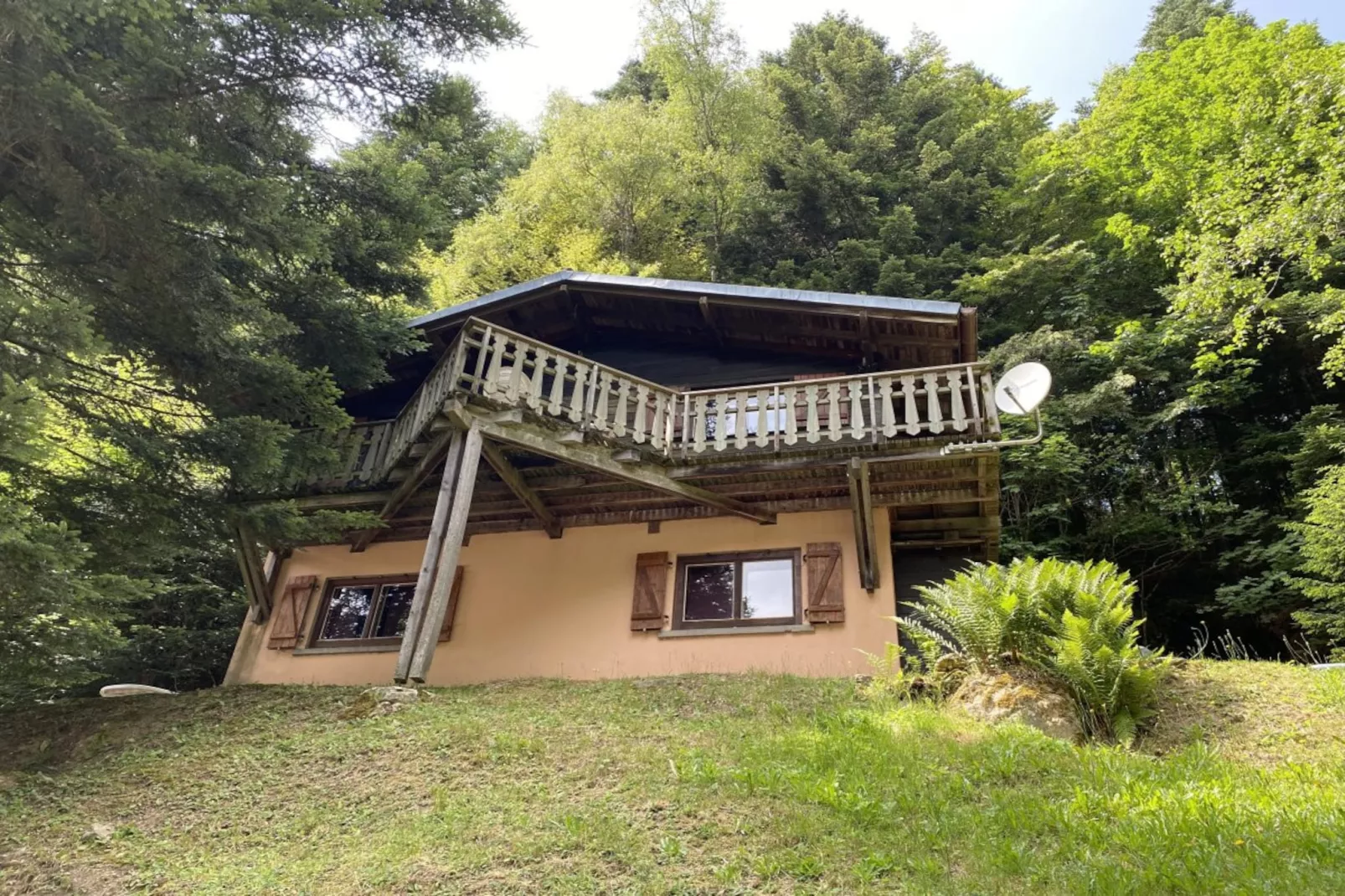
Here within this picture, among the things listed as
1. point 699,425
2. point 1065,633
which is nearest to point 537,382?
point 699,425

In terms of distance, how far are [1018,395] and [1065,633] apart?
3.11 metres

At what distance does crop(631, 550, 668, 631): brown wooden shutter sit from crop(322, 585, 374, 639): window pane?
168 inches

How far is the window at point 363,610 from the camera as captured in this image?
11500 millimetres

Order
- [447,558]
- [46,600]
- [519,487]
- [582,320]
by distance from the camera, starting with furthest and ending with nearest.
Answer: [582,320] < [519,487] < [447,558] < [46,600]

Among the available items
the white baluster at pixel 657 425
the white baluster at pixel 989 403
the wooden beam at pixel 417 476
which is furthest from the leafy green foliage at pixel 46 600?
the white baluster at pixel 989 403

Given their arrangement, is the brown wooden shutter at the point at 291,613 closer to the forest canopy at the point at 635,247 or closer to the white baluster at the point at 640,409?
the forest canopy at the point at 635,247

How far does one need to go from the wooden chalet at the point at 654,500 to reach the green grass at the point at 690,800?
6.91 ft

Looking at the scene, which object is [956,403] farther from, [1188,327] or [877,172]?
[877,172]

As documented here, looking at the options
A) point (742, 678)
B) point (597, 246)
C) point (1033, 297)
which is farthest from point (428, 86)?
point (1033, 297)

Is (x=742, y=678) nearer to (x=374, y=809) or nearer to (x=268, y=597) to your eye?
(x=374, y=809)

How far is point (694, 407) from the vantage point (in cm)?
1017

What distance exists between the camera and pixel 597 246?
63.5 feet

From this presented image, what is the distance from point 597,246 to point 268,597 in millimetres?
11231

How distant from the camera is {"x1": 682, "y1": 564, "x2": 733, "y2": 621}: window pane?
33.8 ft
